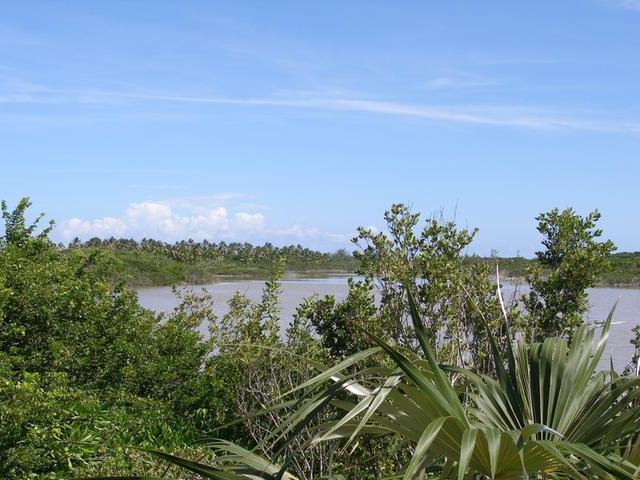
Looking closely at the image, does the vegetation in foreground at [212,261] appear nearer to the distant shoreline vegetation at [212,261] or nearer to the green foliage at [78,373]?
the distant shoreline vegetation at [212,261]

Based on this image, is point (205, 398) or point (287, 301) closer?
point (205, 398)

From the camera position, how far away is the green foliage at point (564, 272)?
29.5 feet

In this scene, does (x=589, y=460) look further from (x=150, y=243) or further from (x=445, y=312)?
(x=150, y=243)

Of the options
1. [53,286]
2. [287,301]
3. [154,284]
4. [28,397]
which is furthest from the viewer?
[154,284]

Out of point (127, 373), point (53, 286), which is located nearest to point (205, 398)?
point (127, 373)

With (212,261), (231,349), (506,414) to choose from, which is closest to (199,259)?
(212,261)

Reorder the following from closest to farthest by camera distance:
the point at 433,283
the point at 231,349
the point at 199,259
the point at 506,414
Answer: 1. the point at 506,414
2. the point at 433,283
3. the point at 231,349
4. the point at 199,259

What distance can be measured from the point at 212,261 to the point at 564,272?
6575 centimetres

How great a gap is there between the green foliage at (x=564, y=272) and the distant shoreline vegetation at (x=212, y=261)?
3076 cm

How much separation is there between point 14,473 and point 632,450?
15.8 ft

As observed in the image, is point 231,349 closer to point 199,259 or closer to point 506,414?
point 506,414

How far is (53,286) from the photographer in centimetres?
932

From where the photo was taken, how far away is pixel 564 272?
9.16 meters

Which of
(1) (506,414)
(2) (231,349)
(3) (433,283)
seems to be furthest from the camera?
(2) (231,349)
